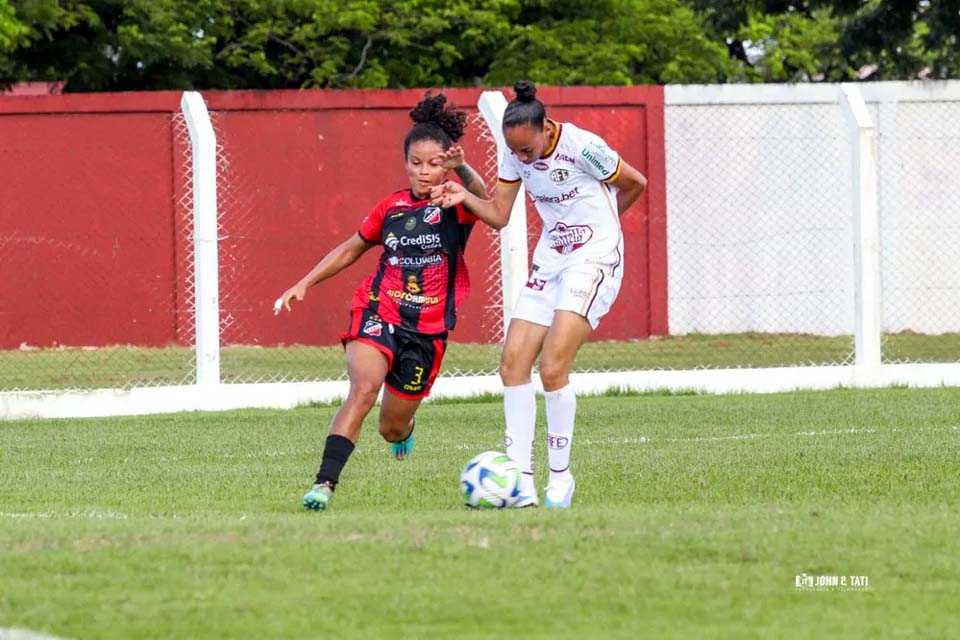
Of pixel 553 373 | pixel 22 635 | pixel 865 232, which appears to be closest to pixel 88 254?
pixel 865 232

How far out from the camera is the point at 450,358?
59.4 ft

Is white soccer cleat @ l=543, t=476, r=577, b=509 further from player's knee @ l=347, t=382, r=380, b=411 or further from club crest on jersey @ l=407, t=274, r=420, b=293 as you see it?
club crest on jersey @ l=407, t=274, r=420, b=293

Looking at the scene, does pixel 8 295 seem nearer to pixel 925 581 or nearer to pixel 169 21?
pixel 169 21

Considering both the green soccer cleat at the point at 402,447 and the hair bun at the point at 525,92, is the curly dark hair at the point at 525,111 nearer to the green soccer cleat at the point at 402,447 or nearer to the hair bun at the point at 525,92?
the hair bun at the point at 525,92

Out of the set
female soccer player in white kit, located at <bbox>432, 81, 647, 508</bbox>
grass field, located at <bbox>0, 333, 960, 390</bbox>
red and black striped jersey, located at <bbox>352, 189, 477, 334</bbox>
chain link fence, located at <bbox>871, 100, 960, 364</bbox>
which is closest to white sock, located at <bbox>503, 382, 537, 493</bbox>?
female soccer player in white kit, located at <bbox>432, 81, 647, 508</bbox>

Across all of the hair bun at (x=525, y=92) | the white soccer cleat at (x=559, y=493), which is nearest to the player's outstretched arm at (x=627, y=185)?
the hair bun at (x=525, y=92)

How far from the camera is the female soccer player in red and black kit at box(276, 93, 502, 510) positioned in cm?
838

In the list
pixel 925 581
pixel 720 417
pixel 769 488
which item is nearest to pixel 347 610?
pixel 925 581

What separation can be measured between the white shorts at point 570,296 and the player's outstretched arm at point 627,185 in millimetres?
417

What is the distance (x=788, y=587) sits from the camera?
18.4ft

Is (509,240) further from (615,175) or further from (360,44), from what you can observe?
(360,44)

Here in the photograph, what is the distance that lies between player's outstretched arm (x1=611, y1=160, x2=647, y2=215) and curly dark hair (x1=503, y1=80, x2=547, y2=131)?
1.69 ft

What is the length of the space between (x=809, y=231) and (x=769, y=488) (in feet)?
39.8

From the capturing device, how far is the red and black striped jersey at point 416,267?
8.47 m
